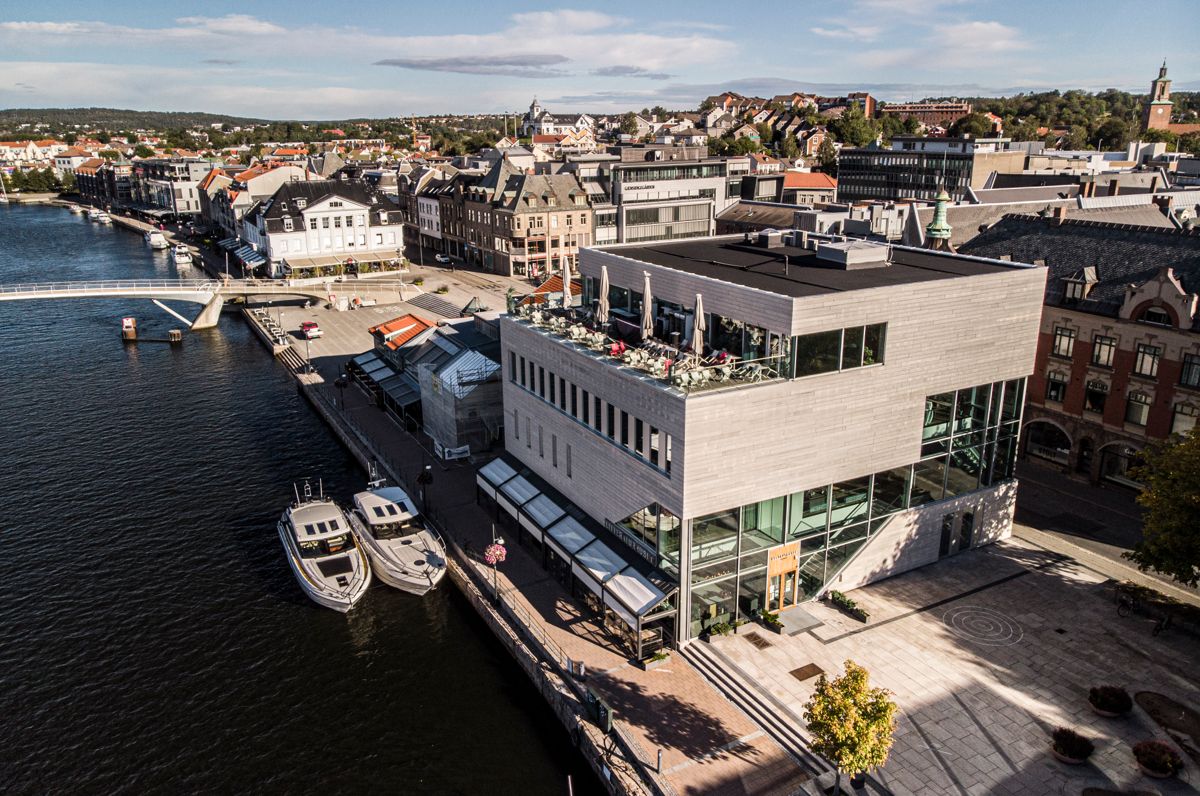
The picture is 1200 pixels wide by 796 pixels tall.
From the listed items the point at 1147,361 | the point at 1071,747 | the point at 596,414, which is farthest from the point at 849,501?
the point at 1147,361

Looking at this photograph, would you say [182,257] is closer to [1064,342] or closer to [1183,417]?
[1064,342]

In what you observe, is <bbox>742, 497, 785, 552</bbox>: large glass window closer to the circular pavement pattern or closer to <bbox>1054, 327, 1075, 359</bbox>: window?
the circular pavement pattern

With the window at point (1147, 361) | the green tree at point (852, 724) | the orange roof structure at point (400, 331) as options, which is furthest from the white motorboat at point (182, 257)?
the green tree at point (852, 724)

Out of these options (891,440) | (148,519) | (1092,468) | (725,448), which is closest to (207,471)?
(148,519)

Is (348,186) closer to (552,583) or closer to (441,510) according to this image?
(441,510)

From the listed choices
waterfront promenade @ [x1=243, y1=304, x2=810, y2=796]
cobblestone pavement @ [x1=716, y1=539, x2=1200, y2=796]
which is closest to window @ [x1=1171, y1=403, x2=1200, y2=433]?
cobblestone pavement @ [x1=716, y1=539, x2=1200, y2=796]

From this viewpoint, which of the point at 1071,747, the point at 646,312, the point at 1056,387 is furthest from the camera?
the point at 1056,387
